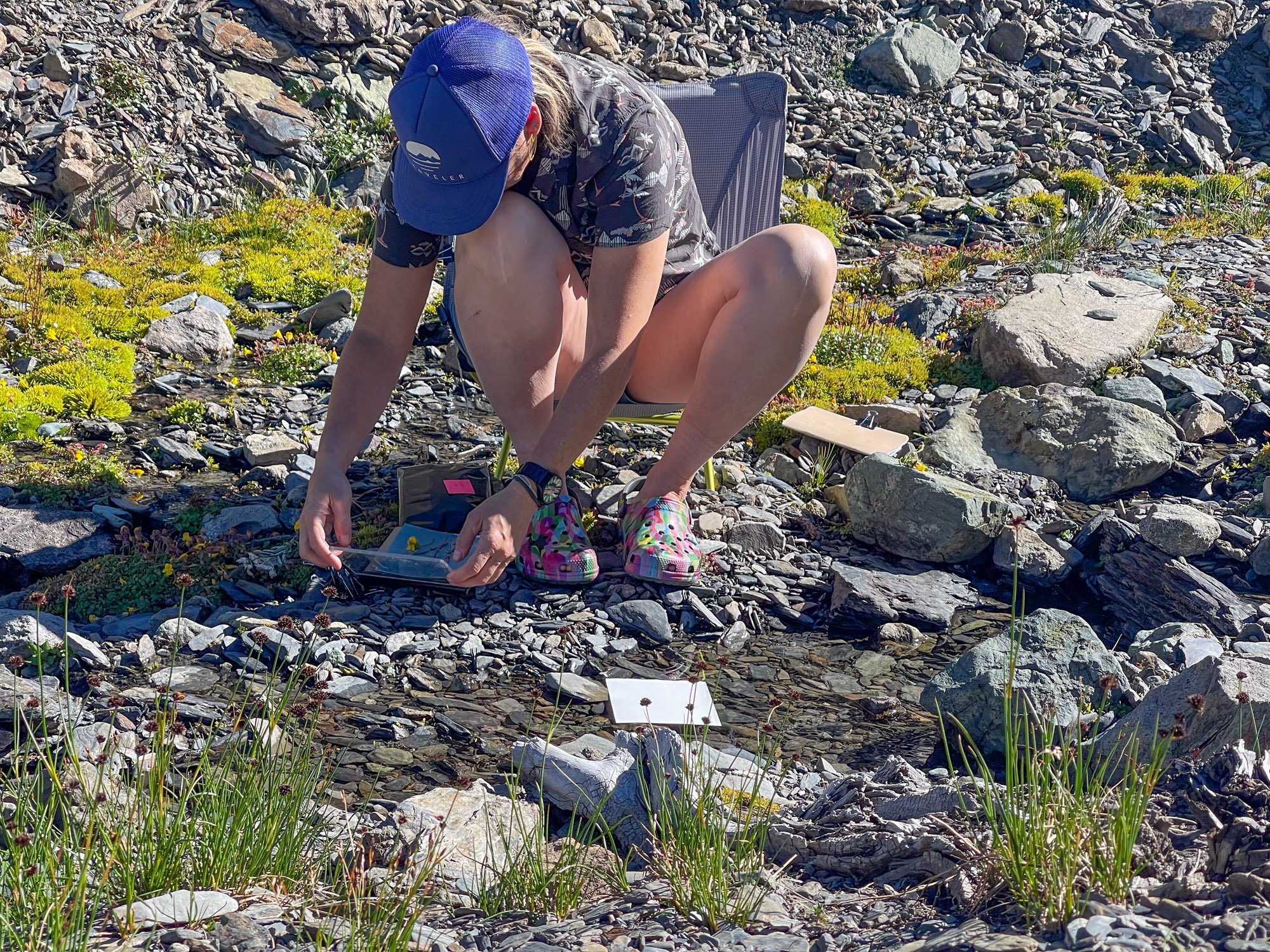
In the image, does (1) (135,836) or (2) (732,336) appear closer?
(1) (135,836)

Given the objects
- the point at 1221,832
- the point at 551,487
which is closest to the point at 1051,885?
the point at 1221,832

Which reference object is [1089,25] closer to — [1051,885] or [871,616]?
[871,616]

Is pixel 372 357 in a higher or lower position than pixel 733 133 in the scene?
lower

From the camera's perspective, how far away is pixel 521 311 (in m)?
3.72

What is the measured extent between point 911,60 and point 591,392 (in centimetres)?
1084

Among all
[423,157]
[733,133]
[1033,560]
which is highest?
[423,157]

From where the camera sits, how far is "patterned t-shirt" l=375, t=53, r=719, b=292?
136 inches

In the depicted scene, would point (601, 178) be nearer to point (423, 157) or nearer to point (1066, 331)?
point (423, 157)

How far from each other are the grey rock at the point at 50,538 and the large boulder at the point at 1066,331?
4.57m

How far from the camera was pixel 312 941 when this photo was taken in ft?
6.93

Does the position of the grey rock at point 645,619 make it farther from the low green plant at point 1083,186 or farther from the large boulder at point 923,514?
the low green plant at point 1083,186

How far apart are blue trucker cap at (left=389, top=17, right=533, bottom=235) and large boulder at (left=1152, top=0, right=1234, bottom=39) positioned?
13.7 meters

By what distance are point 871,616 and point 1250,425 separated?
286cm

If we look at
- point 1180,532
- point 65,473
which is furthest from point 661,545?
point 65,473
